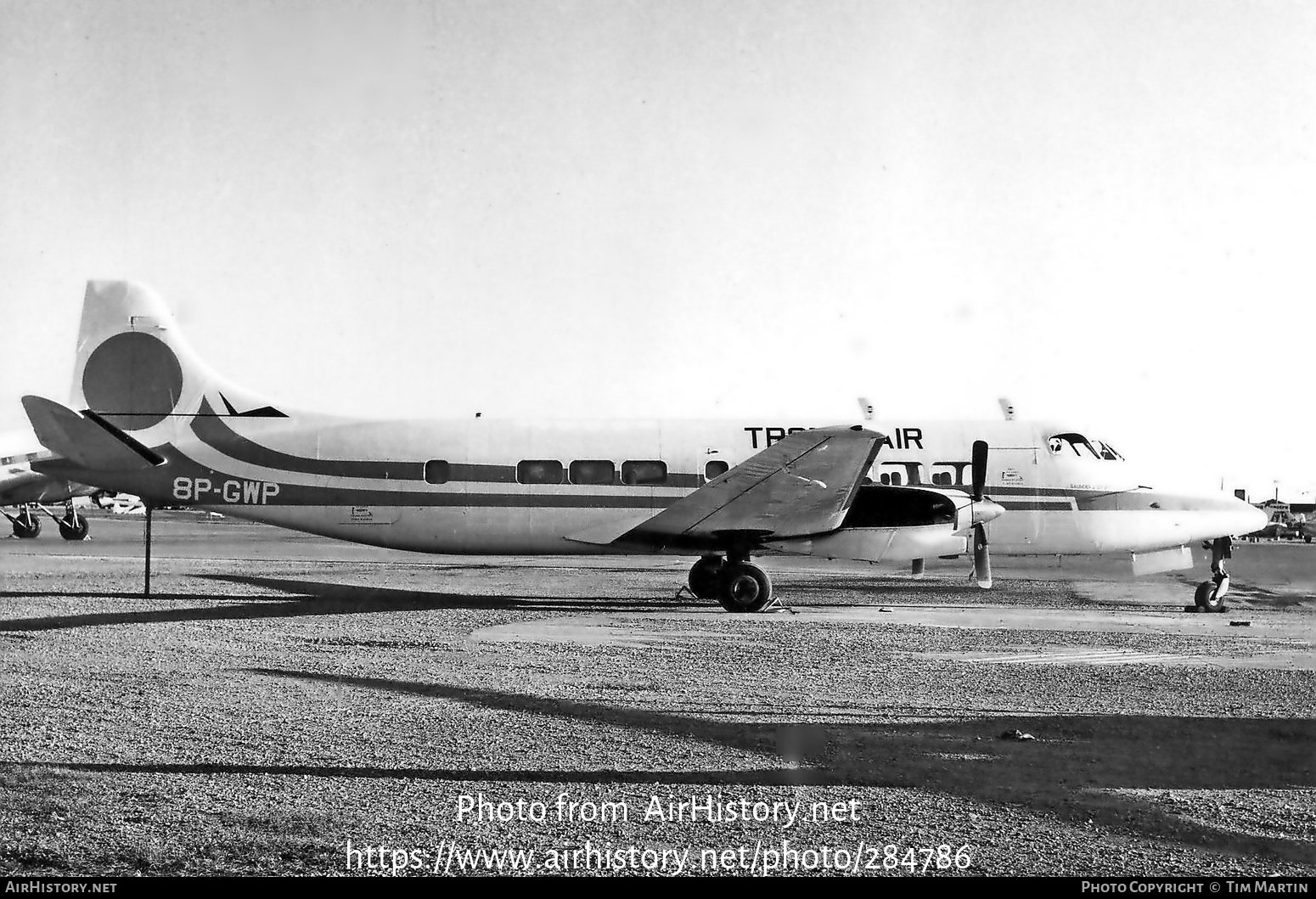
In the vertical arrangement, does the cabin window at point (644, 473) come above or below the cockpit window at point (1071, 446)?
below

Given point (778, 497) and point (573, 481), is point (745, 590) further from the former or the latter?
point (573, 481)

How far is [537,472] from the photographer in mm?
19578

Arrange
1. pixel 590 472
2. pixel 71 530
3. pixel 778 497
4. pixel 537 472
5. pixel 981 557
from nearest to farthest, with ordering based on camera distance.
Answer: pixel 778 497
pixel 981 557
pixel 537 472
pixel 590 472
pixel 71 530

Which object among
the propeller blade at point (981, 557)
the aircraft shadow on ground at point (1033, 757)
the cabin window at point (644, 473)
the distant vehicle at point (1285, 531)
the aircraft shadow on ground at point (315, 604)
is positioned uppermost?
the cabin window at point (644, 473)

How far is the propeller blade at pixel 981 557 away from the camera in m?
18.0

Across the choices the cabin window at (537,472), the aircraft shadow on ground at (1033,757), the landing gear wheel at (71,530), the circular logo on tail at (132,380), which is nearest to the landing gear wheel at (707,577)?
the cabin window at (537,472)

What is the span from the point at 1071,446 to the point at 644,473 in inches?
316

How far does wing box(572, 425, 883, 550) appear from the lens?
16203 mm

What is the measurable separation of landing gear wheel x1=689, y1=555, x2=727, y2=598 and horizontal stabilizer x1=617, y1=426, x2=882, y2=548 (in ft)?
3.85

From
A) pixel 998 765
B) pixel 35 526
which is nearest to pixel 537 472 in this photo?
pixel 998 765

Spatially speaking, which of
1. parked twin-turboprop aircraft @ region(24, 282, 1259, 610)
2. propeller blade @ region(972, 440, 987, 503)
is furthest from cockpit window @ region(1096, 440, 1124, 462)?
propeller blade @ region(972, 440, 987, 503)

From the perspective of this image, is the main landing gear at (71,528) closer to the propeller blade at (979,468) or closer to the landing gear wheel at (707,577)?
the landing gear wheel at (707,577)

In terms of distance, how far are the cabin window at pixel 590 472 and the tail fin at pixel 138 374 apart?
5373mm
